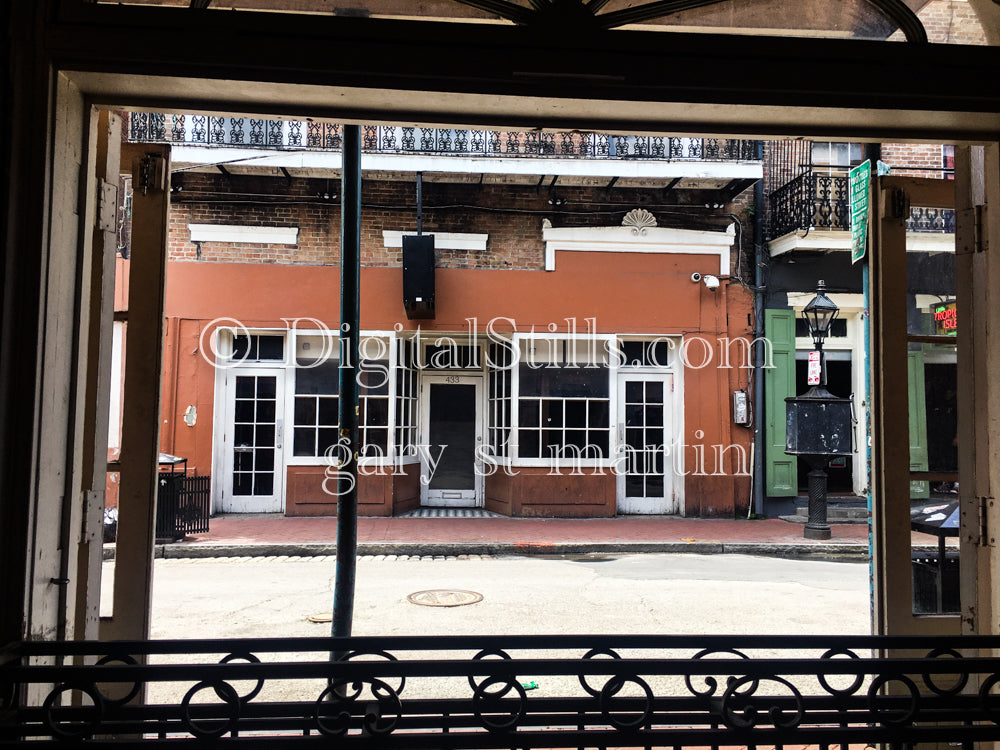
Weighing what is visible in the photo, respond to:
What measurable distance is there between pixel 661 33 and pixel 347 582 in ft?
12.1

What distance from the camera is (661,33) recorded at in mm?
1981

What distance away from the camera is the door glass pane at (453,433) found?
1255 cm

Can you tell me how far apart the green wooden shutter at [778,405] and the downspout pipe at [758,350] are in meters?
0.09

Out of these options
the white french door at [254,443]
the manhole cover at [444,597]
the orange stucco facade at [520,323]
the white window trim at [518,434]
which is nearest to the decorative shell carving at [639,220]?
the orange stucco facade at [520,323]

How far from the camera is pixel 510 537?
→ 1012cm

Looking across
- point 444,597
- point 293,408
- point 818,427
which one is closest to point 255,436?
point 293,408

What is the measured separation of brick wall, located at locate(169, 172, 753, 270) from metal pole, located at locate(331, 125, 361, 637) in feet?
23.4

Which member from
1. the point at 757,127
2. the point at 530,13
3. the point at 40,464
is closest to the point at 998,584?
the point at 757,127

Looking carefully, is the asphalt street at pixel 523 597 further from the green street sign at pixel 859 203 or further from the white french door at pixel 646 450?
the green street sign at pixel 859 203

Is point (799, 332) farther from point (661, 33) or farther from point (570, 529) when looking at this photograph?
point (661, 33)

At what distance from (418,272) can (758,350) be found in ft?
19.2

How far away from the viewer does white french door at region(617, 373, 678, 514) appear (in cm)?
1217

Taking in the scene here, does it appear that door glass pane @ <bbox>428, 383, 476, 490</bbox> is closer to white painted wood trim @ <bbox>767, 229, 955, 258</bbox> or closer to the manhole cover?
the manhole cover

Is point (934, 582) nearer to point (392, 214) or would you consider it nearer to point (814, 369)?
point (814, 369)
